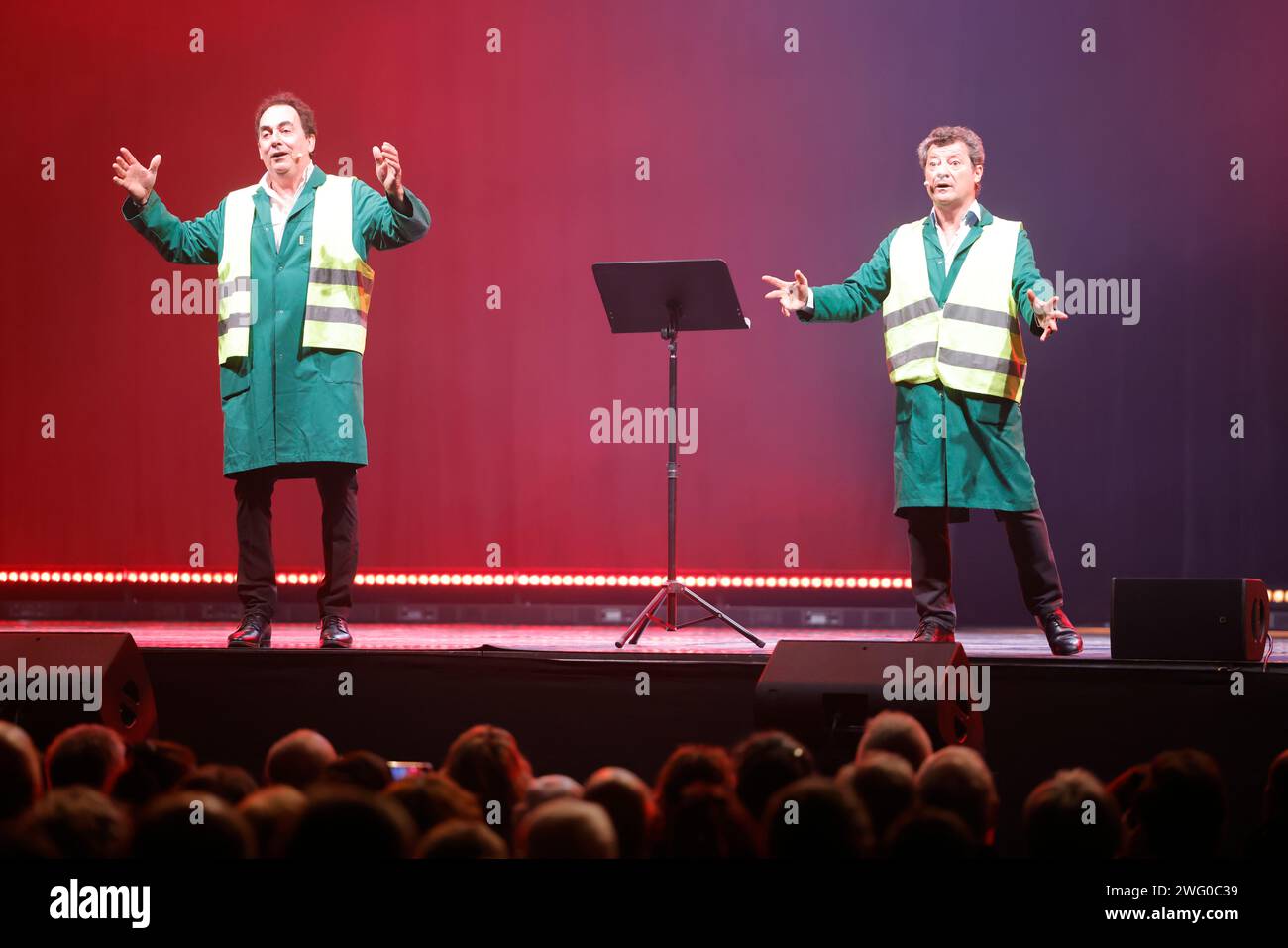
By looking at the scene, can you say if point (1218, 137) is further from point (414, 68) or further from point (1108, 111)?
point (414, 68)

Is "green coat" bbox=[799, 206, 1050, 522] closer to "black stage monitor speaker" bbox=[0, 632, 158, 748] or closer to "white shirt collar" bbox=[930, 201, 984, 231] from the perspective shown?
"white shirt collar" bbox=[930, 201, 984, 231]

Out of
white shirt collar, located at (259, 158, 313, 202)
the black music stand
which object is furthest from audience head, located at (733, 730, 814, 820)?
white shirt collar, located at (259, 158, 313, 202)

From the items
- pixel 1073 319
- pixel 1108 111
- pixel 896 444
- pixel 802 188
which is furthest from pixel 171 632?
pixel 1108 111

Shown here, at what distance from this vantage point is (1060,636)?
4.09 meters

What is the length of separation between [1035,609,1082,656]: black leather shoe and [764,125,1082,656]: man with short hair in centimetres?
2

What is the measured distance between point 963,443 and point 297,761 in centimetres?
251

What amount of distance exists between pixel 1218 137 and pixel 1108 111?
490mm

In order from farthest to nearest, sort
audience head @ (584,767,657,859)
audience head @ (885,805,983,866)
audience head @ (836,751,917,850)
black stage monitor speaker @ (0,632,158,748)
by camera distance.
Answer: black stage monitor speaker @ (0,632,158,748)
audience head @ (836,751,917,850)
audience head @ (584,767,657,859)
audience head @ (885,805,983,866)

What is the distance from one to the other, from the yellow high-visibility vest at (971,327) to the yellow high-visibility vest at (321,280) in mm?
1767

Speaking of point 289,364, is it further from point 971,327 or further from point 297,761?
point 971,327

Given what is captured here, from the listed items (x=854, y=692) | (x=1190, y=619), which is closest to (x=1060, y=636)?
(x=1190, y=619)

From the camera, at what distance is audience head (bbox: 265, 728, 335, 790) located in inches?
99.0

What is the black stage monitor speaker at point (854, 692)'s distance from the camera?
10.0ft
